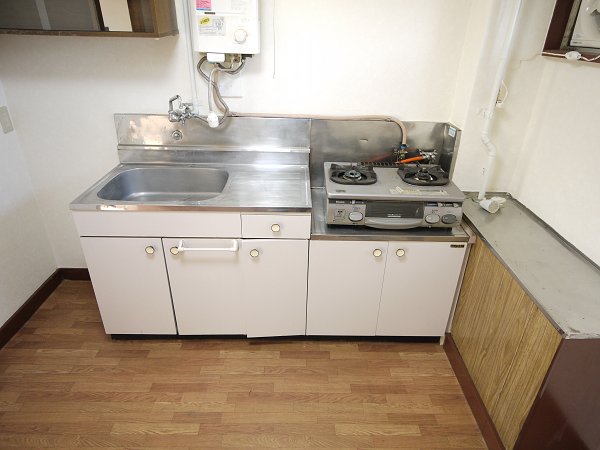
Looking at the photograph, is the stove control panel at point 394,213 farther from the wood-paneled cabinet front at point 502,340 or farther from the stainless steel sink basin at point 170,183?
the stainless steel sink basin at point 170,183

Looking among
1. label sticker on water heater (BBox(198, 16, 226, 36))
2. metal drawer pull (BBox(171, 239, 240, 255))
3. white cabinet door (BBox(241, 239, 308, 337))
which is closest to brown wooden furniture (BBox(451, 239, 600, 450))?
white cabinet door (BBox(241, 239, 308, 337))

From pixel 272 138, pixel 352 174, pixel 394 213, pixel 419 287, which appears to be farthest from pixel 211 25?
pixel 419 287

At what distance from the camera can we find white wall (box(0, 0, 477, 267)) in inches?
74.5

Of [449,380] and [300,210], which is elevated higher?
[300,210]

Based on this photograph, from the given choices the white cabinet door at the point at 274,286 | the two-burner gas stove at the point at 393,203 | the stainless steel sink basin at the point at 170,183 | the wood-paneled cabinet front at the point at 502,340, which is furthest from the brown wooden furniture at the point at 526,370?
the stainless steel sink basin at the point at 170,183

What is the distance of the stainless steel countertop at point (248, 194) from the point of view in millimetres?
1710

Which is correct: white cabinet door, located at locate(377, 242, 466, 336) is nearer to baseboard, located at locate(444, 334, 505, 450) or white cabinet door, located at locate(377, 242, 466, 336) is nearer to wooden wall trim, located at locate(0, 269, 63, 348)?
baseboard, located at locate(444, 334, 505, 450)

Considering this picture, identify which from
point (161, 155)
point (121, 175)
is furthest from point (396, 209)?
point (121, 175)

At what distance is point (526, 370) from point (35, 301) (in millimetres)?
2574

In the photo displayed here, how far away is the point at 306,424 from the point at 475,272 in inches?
40.7

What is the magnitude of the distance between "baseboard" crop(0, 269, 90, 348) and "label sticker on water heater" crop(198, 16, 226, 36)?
68.0 inches

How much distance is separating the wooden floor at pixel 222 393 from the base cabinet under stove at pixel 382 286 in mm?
175

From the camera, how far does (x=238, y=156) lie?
2.13 metres

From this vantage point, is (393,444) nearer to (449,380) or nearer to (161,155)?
(449,380)
